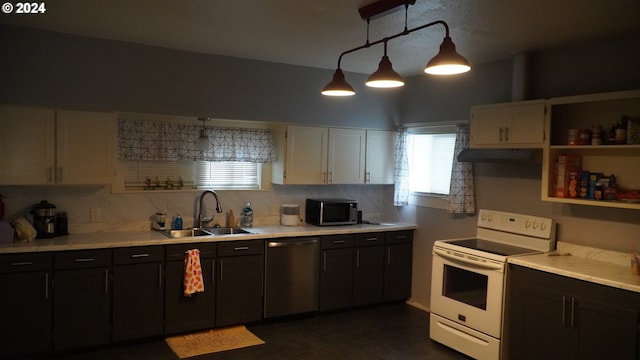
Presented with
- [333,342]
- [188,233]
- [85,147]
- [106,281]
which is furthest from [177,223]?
[333,342]

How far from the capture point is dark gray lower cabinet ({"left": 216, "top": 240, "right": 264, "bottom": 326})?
4426 mm

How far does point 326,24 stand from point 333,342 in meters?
2.65

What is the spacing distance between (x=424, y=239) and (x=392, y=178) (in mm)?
797

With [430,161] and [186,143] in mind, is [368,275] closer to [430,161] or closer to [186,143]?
[430,161]

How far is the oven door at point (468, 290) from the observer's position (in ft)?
12.5

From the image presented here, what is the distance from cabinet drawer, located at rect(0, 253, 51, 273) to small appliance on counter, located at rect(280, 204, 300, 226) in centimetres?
222

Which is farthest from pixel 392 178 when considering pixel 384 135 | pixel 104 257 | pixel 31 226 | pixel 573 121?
pixel 31 226

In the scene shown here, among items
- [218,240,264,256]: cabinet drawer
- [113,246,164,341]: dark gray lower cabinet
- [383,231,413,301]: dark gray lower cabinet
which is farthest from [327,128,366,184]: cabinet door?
[113,246,164,341]: dark gray lower cabinet

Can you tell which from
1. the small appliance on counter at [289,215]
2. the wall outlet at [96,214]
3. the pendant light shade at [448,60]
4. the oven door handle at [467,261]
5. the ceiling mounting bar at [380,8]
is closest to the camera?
the pendant light shade at [448,60]

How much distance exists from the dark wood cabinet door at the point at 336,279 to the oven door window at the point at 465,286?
1.12 meters

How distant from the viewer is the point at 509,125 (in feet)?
13.6

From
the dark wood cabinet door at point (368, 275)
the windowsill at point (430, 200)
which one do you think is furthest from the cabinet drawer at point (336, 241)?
the windowsill at point (430, 200)

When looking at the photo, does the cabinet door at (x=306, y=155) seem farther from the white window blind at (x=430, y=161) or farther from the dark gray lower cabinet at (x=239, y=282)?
the white window blind at (x=430, y=161)

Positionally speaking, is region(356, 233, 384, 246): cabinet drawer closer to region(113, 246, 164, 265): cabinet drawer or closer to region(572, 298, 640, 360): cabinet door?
region(113, 246, 164, 265): cabinet drawer
